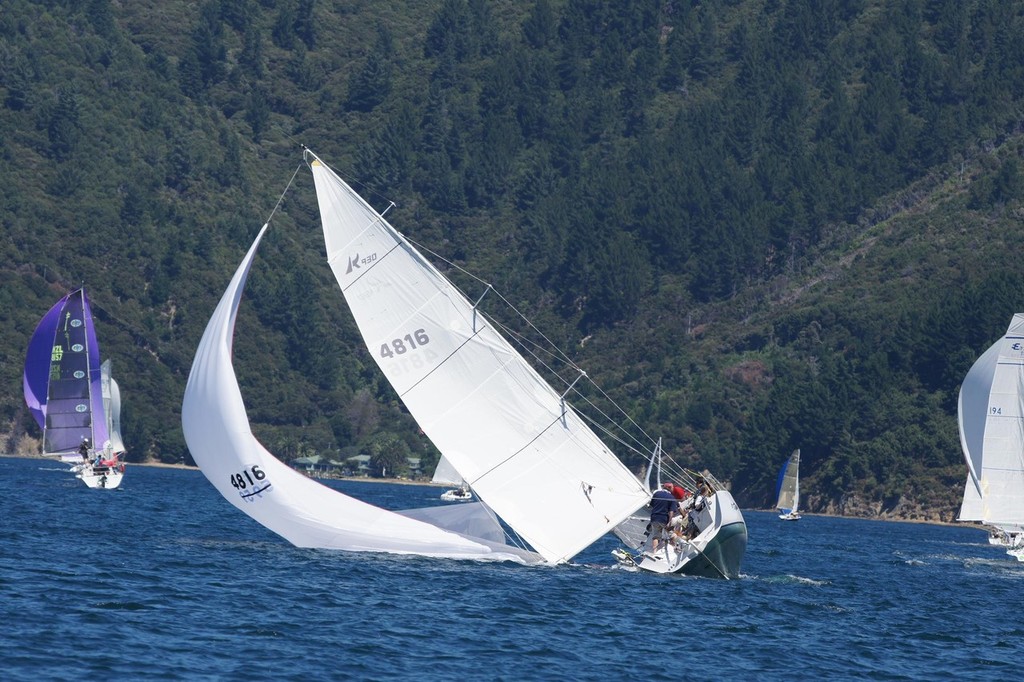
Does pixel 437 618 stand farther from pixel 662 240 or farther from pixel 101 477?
pixel 662 240

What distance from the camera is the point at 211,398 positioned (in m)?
32.9

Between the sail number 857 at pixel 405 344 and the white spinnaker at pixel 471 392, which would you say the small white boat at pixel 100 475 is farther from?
the sail number 857 at pixel 405 344

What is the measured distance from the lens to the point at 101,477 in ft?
234

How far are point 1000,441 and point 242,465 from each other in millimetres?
30569

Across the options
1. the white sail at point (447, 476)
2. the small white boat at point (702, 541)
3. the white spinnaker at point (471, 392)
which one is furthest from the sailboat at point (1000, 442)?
the white sail at point (447, 476)

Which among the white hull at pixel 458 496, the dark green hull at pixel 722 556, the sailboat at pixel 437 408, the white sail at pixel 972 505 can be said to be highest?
the white hull at pixel 458 496

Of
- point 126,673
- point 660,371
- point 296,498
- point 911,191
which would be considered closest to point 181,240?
point 660,371

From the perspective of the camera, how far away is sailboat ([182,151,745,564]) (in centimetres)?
3309

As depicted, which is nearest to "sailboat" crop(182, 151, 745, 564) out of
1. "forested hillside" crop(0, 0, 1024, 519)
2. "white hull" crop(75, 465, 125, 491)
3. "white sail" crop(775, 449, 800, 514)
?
"white hull" crop(75, 465, 125, 491)

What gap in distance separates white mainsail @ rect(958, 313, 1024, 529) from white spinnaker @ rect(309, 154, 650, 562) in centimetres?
2356

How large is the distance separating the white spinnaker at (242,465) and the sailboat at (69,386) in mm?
39676

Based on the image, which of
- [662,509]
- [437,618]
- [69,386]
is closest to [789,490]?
[69,386]

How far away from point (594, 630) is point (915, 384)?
86.5 meters

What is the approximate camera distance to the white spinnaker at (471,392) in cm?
3338
